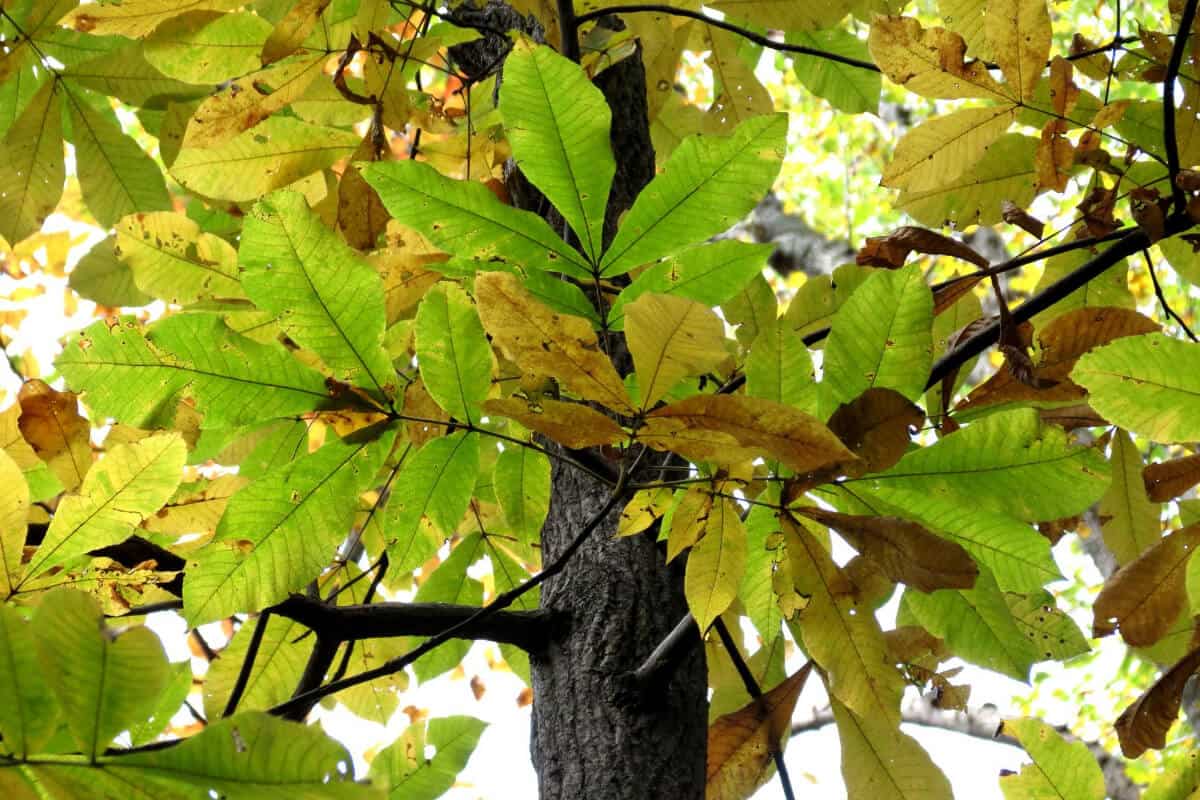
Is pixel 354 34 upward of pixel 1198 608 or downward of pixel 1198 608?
upward

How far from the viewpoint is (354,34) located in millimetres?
847

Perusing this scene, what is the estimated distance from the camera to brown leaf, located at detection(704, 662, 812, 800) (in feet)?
2.77

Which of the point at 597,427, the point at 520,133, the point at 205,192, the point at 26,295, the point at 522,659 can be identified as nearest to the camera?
the point at 597,427

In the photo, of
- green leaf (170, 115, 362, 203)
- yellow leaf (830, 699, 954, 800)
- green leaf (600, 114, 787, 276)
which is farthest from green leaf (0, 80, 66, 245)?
yellow leaf (830, 699, 954, 800)

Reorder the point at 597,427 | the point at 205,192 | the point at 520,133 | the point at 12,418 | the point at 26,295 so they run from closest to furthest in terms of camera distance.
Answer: the point at 597,427
the point at 520,133
the point at 12,418
the point at 205,192
the point at 26,295

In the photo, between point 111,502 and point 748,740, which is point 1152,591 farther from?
point 111,502

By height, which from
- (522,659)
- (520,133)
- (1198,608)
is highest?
(520,133)

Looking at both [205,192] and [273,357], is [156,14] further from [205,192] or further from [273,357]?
[273,357]

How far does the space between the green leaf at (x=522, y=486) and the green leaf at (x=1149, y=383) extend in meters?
0.42

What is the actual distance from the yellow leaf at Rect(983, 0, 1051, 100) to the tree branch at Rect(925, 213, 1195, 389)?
139 mm

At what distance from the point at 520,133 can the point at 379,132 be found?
284 mm

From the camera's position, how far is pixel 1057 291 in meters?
0.68

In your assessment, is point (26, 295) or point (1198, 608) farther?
point (26, 295)

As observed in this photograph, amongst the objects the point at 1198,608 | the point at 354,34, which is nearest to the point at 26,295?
the point at 354,34
